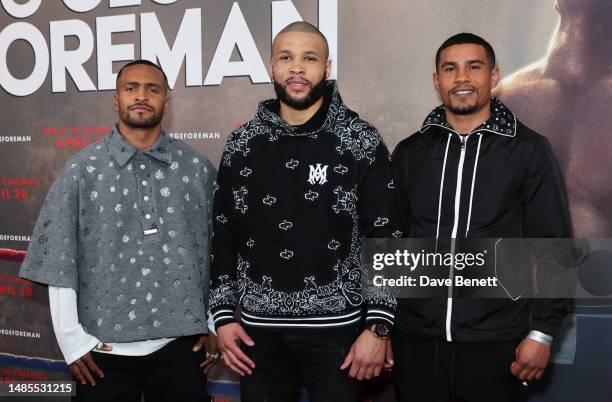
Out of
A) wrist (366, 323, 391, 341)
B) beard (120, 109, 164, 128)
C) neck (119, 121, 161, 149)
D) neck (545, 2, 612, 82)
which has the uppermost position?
neck (545, 2, 612, 82)

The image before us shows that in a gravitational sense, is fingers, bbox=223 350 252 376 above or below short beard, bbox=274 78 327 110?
below

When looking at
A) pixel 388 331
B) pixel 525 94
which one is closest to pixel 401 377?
pixel 388 331

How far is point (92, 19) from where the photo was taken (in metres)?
2.82

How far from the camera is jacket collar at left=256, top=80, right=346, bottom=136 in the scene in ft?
5.76

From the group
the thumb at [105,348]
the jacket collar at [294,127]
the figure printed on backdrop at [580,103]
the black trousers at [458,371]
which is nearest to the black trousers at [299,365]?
the black trousers at [458,371]

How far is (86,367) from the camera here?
1.84 m

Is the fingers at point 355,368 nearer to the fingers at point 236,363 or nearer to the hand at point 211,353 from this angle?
the fingers at point 236,363

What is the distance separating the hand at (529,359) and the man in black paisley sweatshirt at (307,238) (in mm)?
378

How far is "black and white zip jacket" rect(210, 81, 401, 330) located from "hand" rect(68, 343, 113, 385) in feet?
1.46

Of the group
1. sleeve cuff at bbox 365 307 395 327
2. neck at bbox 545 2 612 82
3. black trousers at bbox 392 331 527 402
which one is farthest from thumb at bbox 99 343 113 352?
neck at bbox 545 2 612 82

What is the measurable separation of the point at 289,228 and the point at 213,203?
0.35m

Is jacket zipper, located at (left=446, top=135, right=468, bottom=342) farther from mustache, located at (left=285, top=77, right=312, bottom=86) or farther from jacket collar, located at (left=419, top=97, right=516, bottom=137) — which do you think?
mustache, located at (left=285, top=77, right=312, bottom=86)

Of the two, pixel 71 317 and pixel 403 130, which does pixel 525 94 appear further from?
pixel 71 317

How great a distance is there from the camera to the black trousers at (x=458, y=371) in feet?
5.61
